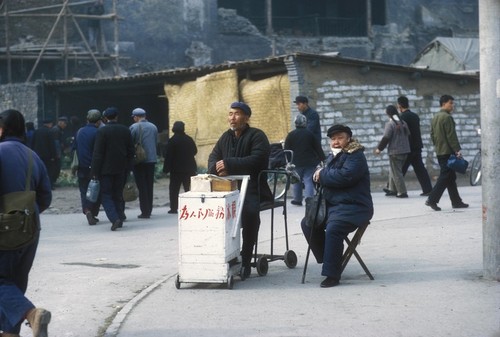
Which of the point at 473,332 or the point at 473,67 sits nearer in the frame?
the point at 473,332

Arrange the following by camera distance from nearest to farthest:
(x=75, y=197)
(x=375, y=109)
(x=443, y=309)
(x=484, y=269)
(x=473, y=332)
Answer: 1. (x=473, y=332)
2. (x=443, y=309)
3. (x=484, y=269)
4. (x=75, y=197)
5. (x=375, y=109)

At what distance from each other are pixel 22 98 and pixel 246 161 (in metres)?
21.4

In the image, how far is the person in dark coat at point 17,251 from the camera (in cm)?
621

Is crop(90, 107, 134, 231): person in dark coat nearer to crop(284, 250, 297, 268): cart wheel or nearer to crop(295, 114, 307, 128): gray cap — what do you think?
crop(295, 114, 307, 128): gray cap

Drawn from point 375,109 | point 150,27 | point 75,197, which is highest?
point 150,27

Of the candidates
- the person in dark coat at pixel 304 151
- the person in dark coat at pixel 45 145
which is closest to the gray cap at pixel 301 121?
the person in dark coat at pixel 304 151

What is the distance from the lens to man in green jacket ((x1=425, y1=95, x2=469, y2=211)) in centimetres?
1401

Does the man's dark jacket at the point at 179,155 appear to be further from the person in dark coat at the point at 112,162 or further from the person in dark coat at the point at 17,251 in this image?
the person in dark coat at the point at 17,251

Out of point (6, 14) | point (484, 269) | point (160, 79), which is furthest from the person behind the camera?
point (6, 14)

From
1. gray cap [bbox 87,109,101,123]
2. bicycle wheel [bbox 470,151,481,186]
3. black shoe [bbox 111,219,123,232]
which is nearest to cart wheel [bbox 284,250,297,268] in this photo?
black shoe [bbox 111,219,123,232]

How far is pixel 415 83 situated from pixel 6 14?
14.6 metres

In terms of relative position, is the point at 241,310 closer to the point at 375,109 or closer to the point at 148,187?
the point at 148,187

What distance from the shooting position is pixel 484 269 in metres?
8.64

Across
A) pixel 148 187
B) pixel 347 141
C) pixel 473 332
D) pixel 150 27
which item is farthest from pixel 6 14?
pixel 473 332
